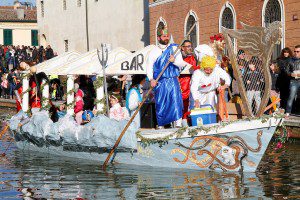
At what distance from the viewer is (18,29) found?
248 feet

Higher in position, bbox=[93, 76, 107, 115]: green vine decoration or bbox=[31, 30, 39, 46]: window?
bbox=[31, 30, 39, 46]: window

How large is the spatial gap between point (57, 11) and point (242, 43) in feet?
133

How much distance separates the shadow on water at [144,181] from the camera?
13094 mm

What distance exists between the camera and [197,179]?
14.4m

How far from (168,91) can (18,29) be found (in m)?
61.5

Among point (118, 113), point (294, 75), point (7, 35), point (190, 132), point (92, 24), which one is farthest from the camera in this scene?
point (7, 35)

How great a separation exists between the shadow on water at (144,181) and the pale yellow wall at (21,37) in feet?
191

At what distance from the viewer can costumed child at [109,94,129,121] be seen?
54.4 feet

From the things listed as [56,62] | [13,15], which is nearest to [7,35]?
[13,15]

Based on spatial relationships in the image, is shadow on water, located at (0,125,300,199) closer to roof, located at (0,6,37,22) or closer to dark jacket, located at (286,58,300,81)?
dark jacket, located at (286,58,300,81)

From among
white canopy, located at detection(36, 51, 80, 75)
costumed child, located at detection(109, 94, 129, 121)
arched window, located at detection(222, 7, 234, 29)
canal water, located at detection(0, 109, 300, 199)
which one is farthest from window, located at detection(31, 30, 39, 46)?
costumed child, located at detection(109, 94, 129, 121)

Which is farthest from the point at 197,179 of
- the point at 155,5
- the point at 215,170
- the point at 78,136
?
the point at 155,5

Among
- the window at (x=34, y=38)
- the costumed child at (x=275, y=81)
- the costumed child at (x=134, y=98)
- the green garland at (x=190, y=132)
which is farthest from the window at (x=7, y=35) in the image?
the green garland at (x=190, y=132)

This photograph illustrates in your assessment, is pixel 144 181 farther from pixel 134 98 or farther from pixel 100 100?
pixel 100 100
